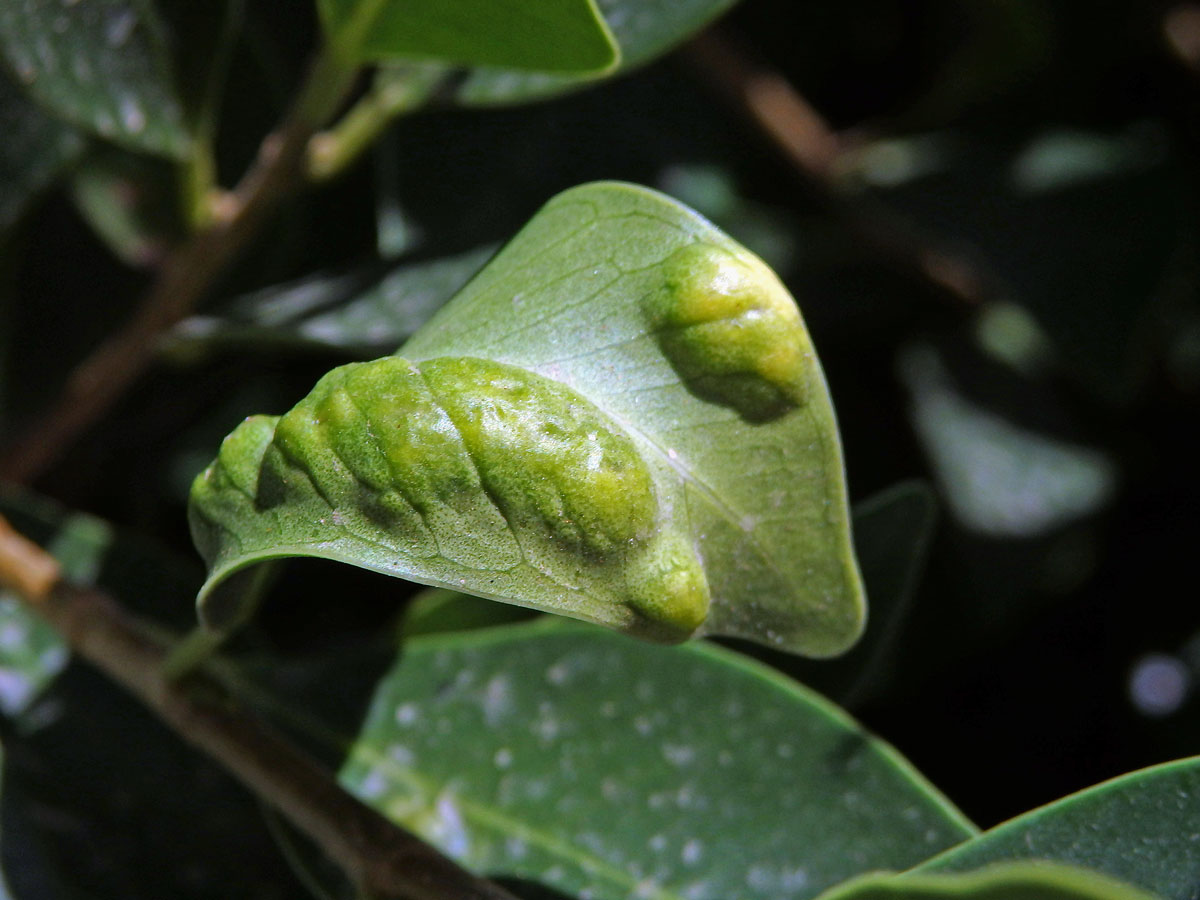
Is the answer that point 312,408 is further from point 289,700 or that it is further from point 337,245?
point 337,245

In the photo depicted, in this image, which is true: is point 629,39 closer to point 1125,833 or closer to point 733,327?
point 733,327

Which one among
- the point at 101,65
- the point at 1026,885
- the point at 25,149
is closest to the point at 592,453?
the point at 1026,885

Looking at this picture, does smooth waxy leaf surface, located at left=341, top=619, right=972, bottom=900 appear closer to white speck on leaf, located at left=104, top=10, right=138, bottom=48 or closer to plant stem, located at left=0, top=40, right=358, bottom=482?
plant stem, located at left=0, top=40, right=358, bottom=482

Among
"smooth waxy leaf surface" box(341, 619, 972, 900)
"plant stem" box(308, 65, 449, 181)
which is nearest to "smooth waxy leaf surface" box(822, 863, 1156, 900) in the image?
"smooth waxy leaf surface" box(341, 619, 972, 900)

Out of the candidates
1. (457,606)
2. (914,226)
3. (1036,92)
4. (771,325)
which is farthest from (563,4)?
(1036,92)

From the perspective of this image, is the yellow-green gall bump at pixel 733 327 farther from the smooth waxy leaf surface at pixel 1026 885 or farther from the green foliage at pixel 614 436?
the smooth waxy leaf surface at pixel 1026 885
